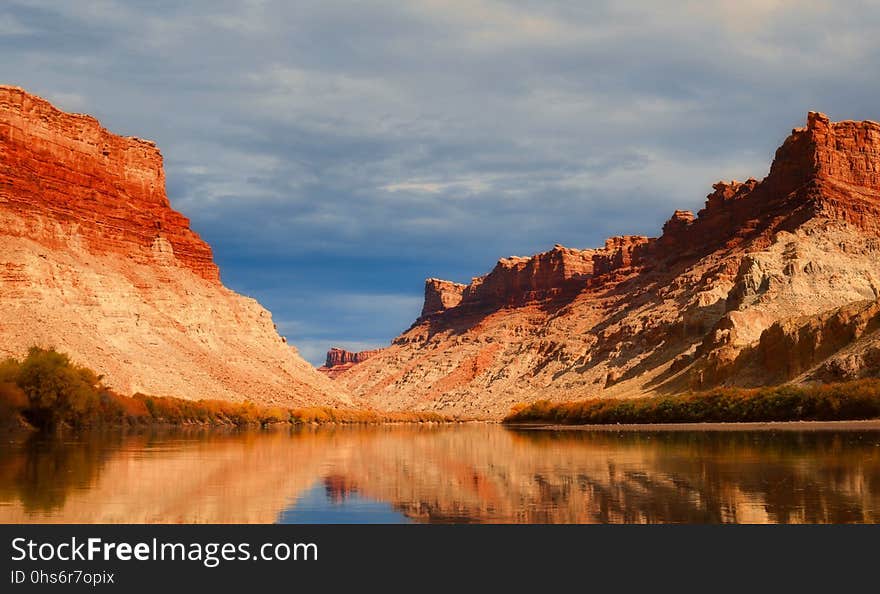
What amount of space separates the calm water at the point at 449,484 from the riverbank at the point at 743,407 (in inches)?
748

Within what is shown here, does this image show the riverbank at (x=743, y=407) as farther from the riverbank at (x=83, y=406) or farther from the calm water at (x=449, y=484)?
the riverbank at (x=83, y=406)

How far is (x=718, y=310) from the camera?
116m

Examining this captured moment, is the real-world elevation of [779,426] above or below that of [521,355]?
below

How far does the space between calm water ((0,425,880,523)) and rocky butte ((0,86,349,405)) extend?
158 ft

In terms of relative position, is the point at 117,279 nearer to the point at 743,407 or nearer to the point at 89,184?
the point at 89,184

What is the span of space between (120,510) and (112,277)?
8756 centimetres

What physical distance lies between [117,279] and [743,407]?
6451cm

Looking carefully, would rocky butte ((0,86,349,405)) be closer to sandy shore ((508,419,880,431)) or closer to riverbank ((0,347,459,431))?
riverbank ((0,347,459,431))

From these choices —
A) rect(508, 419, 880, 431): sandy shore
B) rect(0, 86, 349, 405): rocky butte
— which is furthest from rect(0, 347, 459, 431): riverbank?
rect(508, 419, 880, 431): sandy shore

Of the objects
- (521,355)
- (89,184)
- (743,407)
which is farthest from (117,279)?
(521,355)

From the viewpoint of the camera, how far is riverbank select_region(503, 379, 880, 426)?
199 feet

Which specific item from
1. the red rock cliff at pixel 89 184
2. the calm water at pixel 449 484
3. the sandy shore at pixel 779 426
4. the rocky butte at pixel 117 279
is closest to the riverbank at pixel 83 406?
the rocky butte at pixel 117 279

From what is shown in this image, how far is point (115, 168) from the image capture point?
120 metres
